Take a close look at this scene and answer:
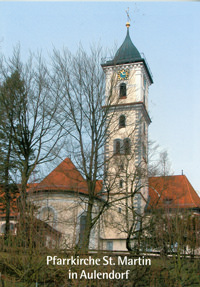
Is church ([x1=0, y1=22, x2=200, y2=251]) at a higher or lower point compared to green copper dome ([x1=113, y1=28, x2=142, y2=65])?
lower

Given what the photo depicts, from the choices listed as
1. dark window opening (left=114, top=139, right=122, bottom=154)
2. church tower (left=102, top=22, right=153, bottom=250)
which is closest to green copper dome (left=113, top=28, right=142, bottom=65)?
church tower (left=102, top=22, right=153, bottom=250)

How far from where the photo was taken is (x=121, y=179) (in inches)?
935

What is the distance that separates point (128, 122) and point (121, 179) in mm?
5954

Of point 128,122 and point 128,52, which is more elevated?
point 128,52

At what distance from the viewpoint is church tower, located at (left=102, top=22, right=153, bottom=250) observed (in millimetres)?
22766

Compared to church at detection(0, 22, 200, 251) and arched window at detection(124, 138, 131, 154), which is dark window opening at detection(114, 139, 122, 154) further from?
arched window at detection(124, 138, 131, 154)

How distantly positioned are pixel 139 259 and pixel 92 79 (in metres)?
12.6

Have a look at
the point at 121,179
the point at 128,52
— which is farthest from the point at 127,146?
the point at 128,52

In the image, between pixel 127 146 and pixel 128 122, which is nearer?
pixel 127 146

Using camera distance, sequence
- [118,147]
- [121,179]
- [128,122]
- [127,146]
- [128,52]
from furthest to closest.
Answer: [128,52] → [128,122] → [118,147] → [121,179] → [127,146]

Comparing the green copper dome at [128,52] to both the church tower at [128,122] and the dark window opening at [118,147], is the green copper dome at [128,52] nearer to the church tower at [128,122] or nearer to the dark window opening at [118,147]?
the church tower at [128,122]

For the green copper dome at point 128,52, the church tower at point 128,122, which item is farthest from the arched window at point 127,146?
the green copper dome at point 128,52

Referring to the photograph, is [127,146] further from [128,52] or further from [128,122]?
[128,52]

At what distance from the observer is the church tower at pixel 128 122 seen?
2277 cm
